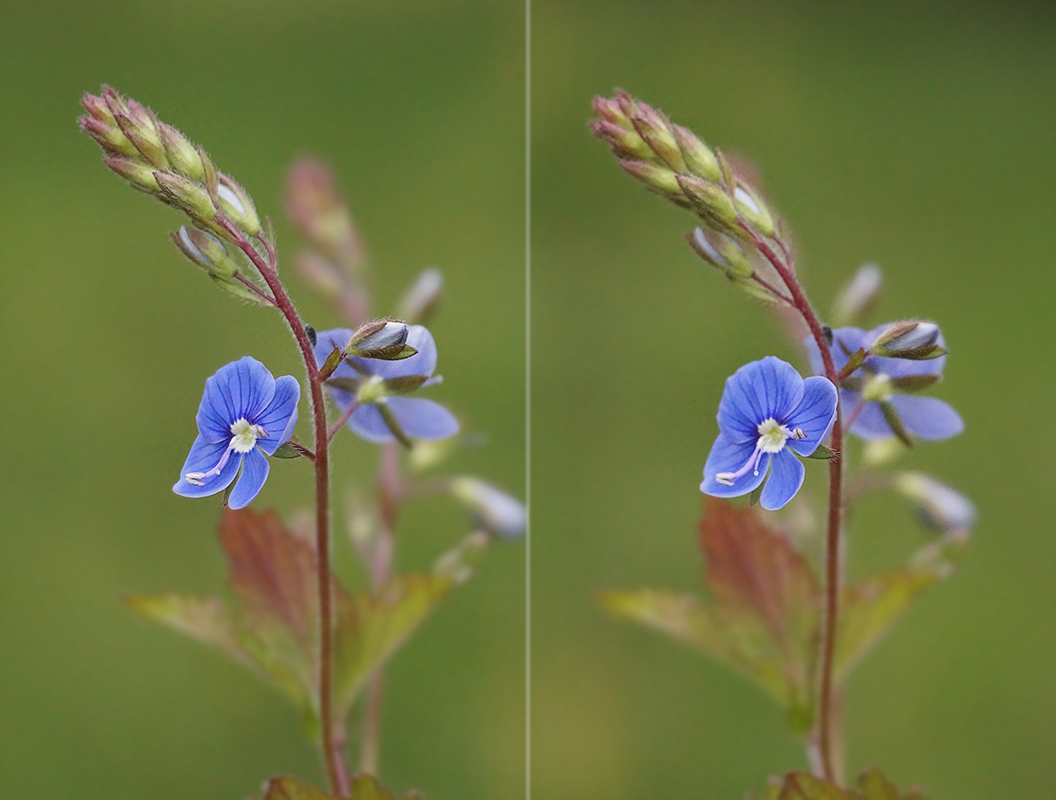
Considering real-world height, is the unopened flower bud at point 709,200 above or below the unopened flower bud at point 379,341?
above

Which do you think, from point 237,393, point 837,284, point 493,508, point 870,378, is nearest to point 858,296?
point 837,284

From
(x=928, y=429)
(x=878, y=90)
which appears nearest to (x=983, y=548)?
(x=928, y=429)

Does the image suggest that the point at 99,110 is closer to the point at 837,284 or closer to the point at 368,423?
the point at 368,423

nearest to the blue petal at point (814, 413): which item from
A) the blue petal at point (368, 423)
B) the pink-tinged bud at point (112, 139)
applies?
the blue petal at point (368, 423)

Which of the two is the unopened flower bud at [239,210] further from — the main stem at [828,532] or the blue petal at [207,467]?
the main stem at [828,532]

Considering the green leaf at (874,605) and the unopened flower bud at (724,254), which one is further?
the green leaf at (874,605)

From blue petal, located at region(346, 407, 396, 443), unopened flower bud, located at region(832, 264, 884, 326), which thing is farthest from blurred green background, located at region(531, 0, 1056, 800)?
blue petal, located at region(346, 407, 396, 443)

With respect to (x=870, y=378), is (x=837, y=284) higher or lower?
higher
